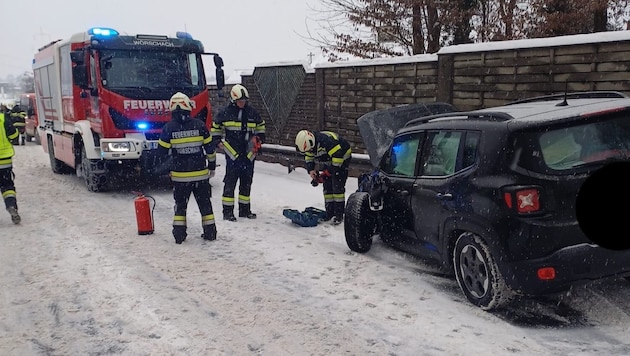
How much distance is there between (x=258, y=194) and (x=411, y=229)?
5.17m

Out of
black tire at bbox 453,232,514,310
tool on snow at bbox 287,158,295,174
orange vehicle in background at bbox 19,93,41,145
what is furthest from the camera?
orange vehicle in background at bbox 19,93,41,145

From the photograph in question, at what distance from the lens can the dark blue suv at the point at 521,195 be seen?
3.60m

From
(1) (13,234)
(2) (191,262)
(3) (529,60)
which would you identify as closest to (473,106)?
(3) (529,60)

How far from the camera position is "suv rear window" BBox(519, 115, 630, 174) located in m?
3.66

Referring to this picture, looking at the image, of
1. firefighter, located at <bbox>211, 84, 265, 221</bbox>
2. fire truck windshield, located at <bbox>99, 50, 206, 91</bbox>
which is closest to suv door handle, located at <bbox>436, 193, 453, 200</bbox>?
firefighter, located at <bbox>211, 84, 265, 221</bbox>

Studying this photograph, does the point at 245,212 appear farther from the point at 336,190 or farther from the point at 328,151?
the point at 328,151

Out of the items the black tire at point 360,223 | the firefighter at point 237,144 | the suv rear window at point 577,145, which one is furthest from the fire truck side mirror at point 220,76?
the suv rear window at point 577,145

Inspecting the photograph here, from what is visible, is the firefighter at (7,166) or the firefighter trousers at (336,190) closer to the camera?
the firefighter trousers at (336,190)

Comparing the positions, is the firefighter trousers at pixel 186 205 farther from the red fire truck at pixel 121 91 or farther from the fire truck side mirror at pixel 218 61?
the fire truck side mirror at pixel 218 61

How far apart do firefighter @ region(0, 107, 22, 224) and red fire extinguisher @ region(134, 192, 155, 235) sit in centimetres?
219

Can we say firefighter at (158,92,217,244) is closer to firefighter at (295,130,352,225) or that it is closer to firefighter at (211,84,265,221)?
firefighter at (211,84,265,221)

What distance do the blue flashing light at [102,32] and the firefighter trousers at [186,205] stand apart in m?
4.35

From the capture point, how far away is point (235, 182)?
25.5ft

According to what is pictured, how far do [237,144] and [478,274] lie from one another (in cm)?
465
